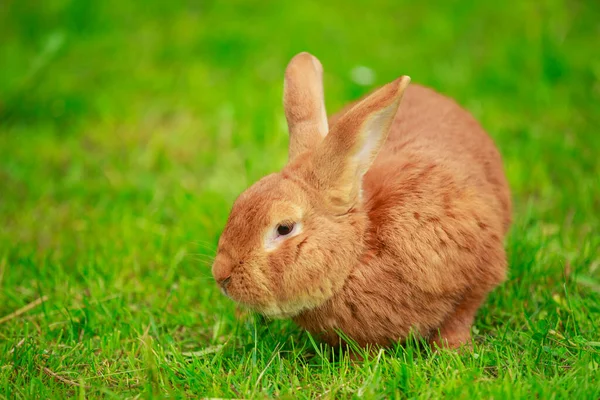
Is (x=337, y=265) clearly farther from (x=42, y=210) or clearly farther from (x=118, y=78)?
(x=118, y=78)

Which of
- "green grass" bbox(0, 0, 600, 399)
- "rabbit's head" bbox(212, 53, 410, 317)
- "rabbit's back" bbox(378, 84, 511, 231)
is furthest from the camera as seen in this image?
"rabbit's back" bbox(378, 84, 511, 231)

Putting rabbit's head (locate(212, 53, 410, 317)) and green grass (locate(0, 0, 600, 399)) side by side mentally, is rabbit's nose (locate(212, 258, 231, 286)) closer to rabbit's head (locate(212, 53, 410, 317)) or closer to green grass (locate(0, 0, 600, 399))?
rabbit's head (locate(212, 53, 410, 317))

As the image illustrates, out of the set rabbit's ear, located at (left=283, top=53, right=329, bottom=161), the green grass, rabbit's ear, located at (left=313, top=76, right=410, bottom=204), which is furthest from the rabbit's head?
the green grass

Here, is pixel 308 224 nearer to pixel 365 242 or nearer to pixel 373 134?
pixel 365 242

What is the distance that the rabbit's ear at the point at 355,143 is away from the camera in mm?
2645

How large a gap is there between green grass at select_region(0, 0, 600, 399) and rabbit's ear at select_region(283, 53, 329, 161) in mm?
777

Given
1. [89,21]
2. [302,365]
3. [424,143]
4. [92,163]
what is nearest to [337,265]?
[302,365]

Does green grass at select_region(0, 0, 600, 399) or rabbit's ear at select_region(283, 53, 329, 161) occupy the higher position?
rabbit's ear at select_region(283, 53, 329, 161)

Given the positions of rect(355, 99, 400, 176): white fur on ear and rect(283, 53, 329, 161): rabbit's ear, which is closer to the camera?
rect(355, 99, 400, 176): white fur on ear

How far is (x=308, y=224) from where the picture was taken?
8.91 ft

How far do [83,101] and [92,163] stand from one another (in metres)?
0.88

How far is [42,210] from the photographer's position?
424 centimetres

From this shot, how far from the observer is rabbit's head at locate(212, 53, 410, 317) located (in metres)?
2.64

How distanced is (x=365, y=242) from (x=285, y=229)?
0.34 meters
